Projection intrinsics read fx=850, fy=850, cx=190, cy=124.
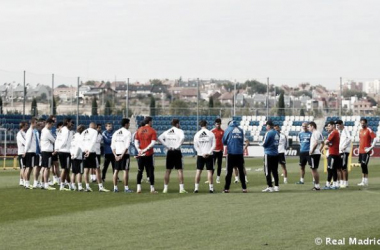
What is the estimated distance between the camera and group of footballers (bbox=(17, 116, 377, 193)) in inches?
941

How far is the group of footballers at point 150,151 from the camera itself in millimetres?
23906

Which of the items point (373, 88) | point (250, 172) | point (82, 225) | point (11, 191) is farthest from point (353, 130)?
point (82, 225)

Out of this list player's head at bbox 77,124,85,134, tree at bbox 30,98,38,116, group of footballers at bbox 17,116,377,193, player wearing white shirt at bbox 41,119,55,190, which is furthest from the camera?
tree at bbox 30,98,38,116

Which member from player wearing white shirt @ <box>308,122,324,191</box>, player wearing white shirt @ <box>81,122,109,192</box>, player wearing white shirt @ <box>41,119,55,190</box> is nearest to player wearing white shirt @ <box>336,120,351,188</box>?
player wearing white shirt @ <box>308,122,324,191</box>

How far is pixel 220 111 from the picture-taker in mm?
62531

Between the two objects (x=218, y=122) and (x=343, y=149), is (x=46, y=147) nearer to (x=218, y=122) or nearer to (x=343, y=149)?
(x=218, y=122)

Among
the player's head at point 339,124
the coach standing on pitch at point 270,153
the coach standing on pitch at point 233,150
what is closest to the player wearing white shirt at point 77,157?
the coach standing on pitch at point 233,150

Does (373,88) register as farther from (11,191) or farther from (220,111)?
(11,191)

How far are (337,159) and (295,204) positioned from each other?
598cm

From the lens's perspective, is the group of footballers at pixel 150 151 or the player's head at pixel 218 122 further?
the player's head at pixel 218 122

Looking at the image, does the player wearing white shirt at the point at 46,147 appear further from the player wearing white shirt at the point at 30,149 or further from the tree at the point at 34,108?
the tree at the point at 34,108

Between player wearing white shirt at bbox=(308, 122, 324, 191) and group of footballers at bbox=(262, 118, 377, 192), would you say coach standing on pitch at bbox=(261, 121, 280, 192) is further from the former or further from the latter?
player wearing white shirt at bbox=(308, 122, 324, 191)

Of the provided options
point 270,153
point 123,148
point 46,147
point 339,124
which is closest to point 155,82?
point 339,124

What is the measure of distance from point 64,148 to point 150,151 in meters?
3.34
